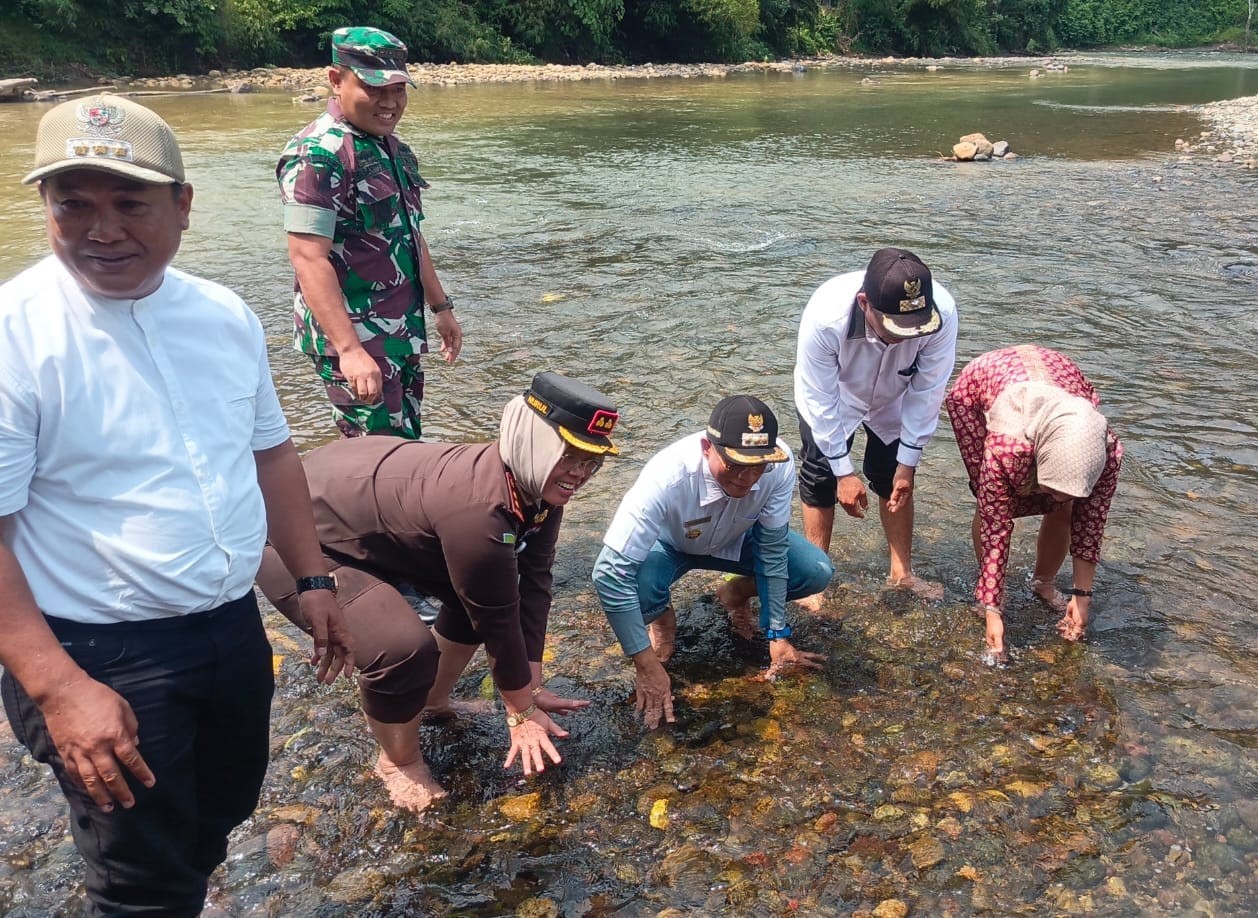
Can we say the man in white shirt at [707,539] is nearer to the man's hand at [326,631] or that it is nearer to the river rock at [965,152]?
the man's hand at [326,631]

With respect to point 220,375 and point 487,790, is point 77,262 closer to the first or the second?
point 220,375

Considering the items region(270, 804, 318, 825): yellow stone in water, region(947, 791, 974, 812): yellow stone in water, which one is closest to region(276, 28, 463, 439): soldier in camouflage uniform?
region(270, 804, 318, 825): yellow stone in water

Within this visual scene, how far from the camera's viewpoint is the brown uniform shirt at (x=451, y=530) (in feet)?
8.77

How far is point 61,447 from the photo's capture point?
5.52ft

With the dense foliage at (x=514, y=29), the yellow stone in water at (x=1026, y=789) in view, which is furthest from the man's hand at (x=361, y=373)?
the dense foliage at (x=514, y=29)

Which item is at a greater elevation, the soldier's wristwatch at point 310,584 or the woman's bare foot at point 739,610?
the soldier's wristwatch at point 310,584

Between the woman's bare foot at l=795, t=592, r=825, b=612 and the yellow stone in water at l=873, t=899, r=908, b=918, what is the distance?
5.44ft

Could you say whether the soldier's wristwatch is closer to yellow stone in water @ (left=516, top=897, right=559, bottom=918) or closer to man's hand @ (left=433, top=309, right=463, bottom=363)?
yellow stone in water @ (left=516, top=897, right=559, bottom=918)

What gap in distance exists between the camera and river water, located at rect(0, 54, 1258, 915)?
110 inches

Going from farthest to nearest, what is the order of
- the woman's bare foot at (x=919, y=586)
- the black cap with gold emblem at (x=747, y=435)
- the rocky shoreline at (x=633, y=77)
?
the rocky shoreline at (x=633, y=77), the woman's bare foot at (x=919, y=586), the black cap with gold emblem at (x=747, y=435)

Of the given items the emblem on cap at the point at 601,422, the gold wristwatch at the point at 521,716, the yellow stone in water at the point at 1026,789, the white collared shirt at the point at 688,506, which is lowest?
the yellow stone in water at the point at 1026,789

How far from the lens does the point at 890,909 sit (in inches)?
106

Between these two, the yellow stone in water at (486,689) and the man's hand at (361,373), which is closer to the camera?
the man's hand at (361,373)

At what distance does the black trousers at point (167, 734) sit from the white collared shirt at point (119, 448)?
64 millimetres
